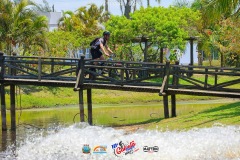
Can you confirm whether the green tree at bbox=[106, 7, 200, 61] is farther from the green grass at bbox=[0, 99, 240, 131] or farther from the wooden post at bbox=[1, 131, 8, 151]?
the wooden post at bbox=[1, 131, 8, 151]

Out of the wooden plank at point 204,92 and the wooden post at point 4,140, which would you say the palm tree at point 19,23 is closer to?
the wooden post at point 4,140

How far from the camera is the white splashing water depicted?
14617 millimetres

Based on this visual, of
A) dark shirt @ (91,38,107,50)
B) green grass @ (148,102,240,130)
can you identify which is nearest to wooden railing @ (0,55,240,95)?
dark shirt @ (91,38,107,50)

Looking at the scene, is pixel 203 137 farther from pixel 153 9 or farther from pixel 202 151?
pixel 153 9

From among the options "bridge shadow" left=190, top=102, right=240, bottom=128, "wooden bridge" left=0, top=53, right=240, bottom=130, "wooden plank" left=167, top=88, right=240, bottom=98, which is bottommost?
"bridge shadow" left=190, top=102, right=240, bottom=128

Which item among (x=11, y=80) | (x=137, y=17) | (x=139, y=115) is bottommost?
(x=139, y=115)

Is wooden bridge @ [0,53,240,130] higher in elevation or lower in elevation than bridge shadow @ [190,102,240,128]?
higher

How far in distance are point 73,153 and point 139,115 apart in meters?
13.6

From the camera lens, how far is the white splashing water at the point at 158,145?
14.6 meters

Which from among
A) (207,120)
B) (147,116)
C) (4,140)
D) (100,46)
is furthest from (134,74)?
(147,116)

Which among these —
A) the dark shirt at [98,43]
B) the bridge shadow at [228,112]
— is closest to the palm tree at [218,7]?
the bridge shadow at [228,112]

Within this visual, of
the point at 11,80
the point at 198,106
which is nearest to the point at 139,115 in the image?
the point at 198,106

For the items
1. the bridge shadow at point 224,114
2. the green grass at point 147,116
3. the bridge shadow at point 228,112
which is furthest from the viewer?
the bridge shadow at point 228,112

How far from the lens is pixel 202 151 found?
14.7m
